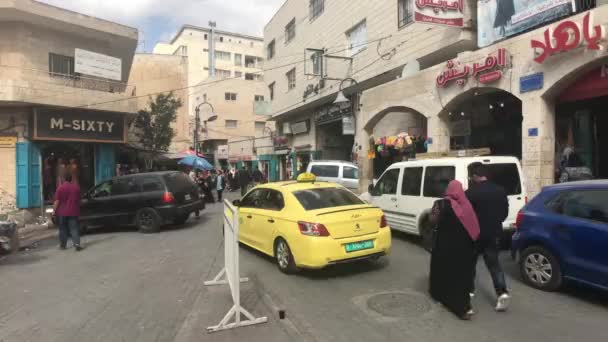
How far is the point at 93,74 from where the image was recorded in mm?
17219

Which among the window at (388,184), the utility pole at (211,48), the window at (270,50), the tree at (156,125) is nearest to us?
the window at (388,184)

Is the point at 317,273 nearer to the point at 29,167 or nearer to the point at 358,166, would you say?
the point at 358,166

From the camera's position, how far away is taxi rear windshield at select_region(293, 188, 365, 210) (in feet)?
21.7

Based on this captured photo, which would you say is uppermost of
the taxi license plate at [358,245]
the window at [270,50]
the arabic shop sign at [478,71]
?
the window at [270,50]

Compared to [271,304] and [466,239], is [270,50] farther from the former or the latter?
[466,239]

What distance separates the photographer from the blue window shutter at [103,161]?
18078 millimetres

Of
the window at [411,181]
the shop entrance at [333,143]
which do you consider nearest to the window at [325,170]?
the shop entrance at [333,143]

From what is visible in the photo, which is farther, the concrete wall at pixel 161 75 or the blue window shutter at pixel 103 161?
the concrete wall at pixel 161 75

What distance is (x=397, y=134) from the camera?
16.7 meters

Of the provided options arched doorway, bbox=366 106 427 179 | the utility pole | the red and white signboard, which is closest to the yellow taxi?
the red and white signboard

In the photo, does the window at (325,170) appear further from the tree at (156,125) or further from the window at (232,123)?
the window at (232,123)

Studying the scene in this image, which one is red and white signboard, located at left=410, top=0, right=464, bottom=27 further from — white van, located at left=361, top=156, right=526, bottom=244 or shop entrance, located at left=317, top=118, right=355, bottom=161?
shop entrance, located at left=317, top=118, right=355, bottom=161

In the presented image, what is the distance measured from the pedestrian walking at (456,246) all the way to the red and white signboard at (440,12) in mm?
8060

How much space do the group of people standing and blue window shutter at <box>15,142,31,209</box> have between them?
53.6 ft
